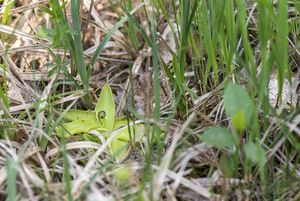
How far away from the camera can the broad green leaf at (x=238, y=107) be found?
43.9 inches

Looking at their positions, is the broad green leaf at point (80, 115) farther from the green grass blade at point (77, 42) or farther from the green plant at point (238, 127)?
the green plant at point (238, 127)

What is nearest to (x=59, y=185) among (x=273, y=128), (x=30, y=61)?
(x=273, y=128)

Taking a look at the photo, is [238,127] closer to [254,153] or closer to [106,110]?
[254,153]

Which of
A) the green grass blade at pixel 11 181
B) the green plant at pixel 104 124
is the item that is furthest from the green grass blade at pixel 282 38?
the green grass blade at pixel 11 181

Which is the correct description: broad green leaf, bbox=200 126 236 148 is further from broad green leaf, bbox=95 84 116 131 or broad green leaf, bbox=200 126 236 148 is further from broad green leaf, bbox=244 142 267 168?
Result: broad green leaf, bbox=95 84 116 131

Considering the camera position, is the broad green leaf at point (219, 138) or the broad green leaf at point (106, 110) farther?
the broad green leaf at point (106, 110)

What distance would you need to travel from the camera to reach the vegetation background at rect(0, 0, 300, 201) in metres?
1.19

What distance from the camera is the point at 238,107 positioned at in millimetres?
1124

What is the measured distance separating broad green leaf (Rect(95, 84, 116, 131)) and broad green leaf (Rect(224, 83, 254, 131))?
1.64 ft

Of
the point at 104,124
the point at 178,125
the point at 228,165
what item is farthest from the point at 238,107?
the point at 104,124

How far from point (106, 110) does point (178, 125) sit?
22 cm

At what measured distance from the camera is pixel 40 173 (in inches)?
50.8

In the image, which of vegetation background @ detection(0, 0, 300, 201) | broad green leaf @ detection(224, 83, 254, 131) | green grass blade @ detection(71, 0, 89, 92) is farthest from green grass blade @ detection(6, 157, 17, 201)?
green grass blade @ detection(71, 0, 89, 92)

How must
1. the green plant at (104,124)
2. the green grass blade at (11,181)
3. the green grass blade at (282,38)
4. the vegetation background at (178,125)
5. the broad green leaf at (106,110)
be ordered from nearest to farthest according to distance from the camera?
the green grass blade at (11,181) → the vegetation background at (178,125) → the green grass blade at (282,38) → the green plant at (104,124) → the broad green leaf at (106,110)
